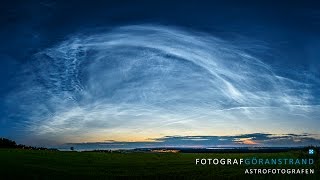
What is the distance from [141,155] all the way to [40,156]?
15.5 m

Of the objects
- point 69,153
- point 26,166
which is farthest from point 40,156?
point 26,166

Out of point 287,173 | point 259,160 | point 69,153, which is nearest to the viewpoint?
point 287,173

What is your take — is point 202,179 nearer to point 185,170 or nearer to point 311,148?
point 185,170

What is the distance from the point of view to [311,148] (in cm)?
4438

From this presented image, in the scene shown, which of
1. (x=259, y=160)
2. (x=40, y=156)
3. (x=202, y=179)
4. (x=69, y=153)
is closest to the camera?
(x=202, y=179)

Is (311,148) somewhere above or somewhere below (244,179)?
above

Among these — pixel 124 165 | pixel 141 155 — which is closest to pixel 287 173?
pixel 124 165

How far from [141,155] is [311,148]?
91.1ft

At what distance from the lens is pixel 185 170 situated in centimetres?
4662

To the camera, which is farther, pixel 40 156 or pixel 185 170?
pixel 40 156

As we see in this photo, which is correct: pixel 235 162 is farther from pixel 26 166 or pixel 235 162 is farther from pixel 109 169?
pixel 26 166

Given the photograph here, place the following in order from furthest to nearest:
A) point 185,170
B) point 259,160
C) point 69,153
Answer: point 69,153
point 259,160
point 185,170

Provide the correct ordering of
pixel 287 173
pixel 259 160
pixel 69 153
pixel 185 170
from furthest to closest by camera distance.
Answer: pixel 69 153 < pixel 259 160 < pixel 185 170 < pixel 287 173

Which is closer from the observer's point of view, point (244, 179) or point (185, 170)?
point (244, 179)
